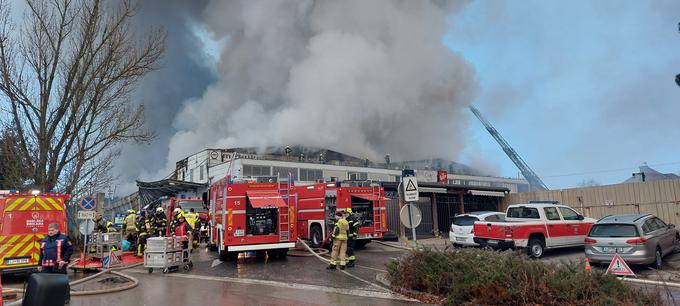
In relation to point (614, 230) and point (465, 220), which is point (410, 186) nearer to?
point (614, 230)

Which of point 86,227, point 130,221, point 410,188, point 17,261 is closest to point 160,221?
point 86,227

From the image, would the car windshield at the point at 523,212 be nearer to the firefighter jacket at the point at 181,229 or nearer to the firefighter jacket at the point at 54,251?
the firefighter jacket at the point at 181,229

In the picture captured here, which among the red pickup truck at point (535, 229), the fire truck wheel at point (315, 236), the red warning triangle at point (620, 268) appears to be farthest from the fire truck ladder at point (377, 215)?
the red warning triangle at point (620, 268)

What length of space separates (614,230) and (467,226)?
5070 mm

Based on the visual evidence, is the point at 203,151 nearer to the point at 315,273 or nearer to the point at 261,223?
the point at 261,223

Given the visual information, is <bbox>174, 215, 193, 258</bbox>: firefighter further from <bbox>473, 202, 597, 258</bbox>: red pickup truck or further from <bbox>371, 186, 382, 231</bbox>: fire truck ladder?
<bbox>473, 202, 597, 258</bbox>: red pickup truck

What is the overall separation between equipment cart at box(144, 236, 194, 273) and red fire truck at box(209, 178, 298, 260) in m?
1.31

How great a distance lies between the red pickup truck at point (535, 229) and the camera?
12883 millimetres

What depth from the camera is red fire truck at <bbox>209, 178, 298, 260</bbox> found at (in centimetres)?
1239

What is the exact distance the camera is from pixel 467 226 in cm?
1514

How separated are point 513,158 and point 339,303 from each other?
85072 millimetres

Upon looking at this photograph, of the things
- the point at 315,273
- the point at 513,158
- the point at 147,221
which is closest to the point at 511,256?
the point at 315,273

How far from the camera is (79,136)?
17.8 metres

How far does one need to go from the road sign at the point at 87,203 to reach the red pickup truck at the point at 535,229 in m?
11.3
